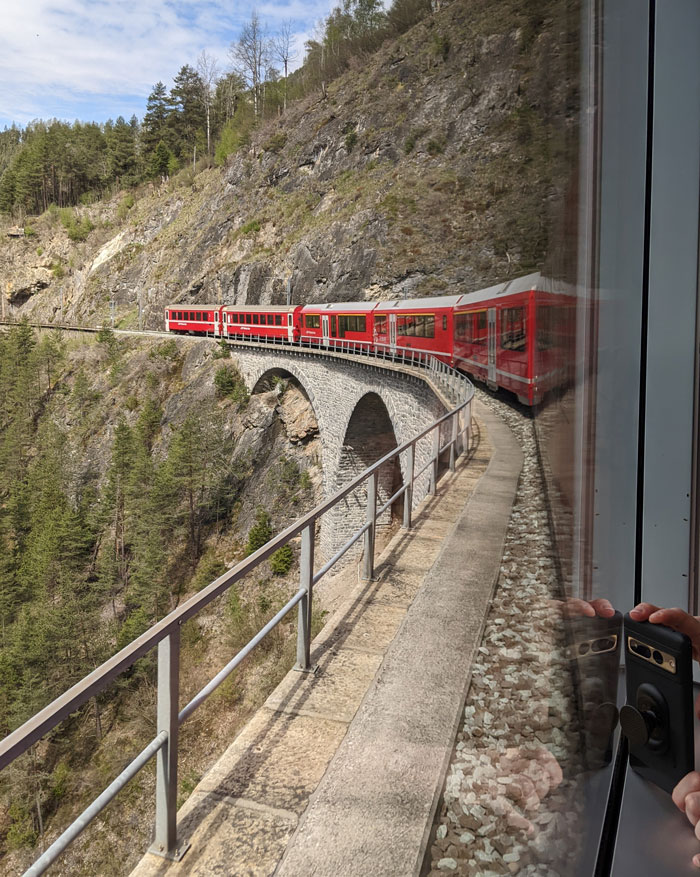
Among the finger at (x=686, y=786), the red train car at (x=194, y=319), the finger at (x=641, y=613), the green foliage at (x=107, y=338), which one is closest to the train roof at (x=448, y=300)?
the finger at (x=641, y=613)

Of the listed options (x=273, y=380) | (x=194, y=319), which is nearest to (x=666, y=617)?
(x=273, y=380)

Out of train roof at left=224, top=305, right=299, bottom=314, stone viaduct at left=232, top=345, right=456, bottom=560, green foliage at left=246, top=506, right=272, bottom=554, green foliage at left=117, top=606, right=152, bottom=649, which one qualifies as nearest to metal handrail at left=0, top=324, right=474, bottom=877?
stone viaduct at left=232, top=345, right=456, bottom=560

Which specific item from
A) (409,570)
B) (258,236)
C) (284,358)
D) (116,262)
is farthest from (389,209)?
(116,262)

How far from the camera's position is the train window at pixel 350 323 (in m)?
12.2

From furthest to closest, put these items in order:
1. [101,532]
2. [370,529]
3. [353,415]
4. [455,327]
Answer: [101,532], [353,415], [455,327], [370,529]

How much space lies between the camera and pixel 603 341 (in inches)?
14.8

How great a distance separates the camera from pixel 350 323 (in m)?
13.0

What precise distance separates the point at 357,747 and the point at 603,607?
3.36 feet

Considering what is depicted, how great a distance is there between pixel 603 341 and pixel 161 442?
70.5 feet

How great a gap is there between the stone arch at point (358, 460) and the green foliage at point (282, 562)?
4.53 ft

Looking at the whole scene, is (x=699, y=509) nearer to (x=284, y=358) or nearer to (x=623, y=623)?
(x=623, y=623)

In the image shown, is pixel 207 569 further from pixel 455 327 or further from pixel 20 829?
pixel 455 327

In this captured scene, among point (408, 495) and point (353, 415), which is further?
point (353, 415)

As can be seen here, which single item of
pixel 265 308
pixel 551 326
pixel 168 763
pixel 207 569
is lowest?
pixel 207 569
